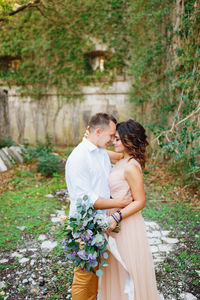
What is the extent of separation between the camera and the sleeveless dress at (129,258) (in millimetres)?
1889

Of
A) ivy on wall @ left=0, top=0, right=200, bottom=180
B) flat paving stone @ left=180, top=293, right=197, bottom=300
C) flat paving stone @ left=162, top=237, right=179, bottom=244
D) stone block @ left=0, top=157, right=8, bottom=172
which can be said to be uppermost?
ivy on wall @ left=0, top=0, right=200, bottom=180

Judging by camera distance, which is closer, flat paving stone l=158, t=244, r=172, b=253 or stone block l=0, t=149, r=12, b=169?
flat paving stone l=158, t=244, r=172, b=253

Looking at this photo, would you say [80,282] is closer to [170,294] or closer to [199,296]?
[170,294]

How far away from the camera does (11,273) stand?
2770 mm

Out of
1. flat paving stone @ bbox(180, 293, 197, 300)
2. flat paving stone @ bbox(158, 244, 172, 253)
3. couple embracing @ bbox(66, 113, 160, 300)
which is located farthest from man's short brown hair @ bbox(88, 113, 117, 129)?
flat paving stone @ bbox(158, 244, 172, 253)

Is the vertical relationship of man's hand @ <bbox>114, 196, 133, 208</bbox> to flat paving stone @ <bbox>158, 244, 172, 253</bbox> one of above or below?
above

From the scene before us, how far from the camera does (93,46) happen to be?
29.2 feet

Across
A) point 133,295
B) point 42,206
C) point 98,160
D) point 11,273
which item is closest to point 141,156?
point 98,160

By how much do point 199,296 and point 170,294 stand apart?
303 millimetres

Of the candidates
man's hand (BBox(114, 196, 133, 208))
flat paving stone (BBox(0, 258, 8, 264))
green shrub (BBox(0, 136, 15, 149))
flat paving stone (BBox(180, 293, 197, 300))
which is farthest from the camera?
green shrub (BBox(0, 136, 15, 149))

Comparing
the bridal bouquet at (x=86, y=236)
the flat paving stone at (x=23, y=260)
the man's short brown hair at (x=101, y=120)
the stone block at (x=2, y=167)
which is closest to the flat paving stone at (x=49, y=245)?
the flat paving stone at (x=23, y=260)

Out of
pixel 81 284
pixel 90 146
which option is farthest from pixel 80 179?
pixel 81 284

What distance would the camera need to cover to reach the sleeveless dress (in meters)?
1.89

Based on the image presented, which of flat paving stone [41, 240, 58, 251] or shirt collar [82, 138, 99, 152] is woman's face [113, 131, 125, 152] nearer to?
shirt collar [82, 138, 99, 152]
